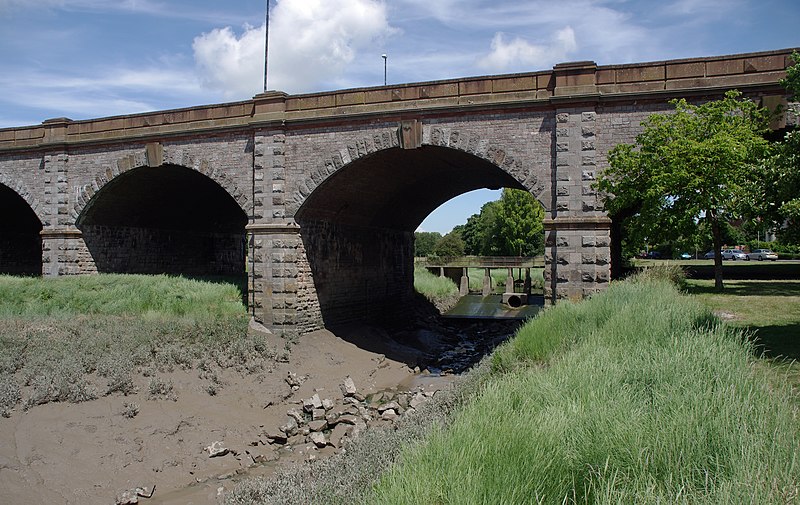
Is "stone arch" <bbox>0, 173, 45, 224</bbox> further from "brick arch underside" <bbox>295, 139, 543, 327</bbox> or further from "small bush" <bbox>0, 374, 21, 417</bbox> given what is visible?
"small bush" <bbox>0, 374, 21, 417</bbox>

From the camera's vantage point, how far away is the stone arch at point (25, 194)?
862 inches

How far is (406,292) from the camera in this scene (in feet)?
85.2

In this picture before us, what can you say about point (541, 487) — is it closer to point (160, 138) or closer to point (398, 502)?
point (398, 502)

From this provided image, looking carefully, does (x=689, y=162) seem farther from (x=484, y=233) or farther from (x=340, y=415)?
(x=484, y=233)

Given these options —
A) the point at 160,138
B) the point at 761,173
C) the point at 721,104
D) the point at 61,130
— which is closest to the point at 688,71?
the point at 721,104

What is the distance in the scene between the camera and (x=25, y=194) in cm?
2222

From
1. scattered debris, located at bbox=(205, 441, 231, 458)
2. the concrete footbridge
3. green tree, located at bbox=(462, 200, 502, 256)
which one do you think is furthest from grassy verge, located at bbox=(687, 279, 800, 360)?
green tree, located at bbox=(462, 200, 502, 256)

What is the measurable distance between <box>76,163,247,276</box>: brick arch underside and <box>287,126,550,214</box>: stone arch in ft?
13.1

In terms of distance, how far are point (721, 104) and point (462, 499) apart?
13547 mm

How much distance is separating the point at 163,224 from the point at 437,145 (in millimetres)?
14408

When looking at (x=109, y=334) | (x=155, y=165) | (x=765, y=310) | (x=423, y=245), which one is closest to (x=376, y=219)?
(x=155, y=165)

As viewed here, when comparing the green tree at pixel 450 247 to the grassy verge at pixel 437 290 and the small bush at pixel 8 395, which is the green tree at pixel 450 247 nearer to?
the grassy verge at pixel 437 290


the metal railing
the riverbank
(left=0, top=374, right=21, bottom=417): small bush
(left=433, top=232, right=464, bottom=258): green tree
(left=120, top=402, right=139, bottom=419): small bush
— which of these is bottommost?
(left=120, top=402, right=139, bottom=419): small bush

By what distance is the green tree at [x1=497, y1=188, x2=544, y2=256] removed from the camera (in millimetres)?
56438
